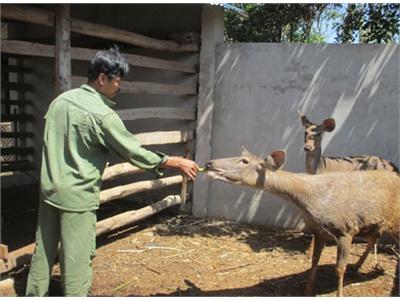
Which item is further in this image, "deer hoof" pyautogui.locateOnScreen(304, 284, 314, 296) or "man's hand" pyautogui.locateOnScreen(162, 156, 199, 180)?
"deer hoof" pyautogui.locateOnScreen(304, 284, 314, 296)

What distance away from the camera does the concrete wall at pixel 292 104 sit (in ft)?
22.2

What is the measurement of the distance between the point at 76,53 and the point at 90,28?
347mm

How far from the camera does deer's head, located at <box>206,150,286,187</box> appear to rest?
15.0 feet

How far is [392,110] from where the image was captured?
672cm

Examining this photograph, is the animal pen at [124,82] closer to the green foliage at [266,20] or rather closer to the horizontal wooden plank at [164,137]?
the horizontal wooden plank at [164,137]

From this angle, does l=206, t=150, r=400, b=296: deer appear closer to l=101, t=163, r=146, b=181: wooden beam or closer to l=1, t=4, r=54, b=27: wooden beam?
l=101, t=163, r=146, b=181: wooden beam

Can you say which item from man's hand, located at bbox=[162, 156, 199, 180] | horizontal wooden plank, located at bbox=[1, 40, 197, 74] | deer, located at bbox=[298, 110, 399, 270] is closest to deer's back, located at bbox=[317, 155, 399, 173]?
deer, located at bbox=[298, 110, 399, 270]

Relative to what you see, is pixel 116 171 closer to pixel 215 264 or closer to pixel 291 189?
pixel 215 264

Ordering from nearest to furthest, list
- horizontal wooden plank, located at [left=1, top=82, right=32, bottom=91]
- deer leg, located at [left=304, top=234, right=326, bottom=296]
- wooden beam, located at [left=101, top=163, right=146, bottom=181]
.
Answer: deer leg, located at [left=304, top=234, right=326, bottom=296] < wooden beam, located at [left=101, top=163, right=146, bottom=181] < horizontal wooden plank, located at [left=1, top=82, right=32, bottom=91]

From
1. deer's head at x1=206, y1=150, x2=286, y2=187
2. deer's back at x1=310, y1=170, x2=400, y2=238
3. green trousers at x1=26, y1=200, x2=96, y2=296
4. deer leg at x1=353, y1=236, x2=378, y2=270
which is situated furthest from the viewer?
deer leg at x1=353, y1=236, x2=378, y2=270

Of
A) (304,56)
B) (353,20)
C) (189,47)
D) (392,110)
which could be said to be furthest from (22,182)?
(353,20)

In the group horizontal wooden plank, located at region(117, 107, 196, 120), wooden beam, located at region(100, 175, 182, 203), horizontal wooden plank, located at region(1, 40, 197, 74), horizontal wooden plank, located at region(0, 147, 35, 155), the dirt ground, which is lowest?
the dirt ground

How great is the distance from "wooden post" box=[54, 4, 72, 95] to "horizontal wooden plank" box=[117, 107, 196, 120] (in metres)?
1.15

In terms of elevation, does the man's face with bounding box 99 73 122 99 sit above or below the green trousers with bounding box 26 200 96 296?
above
